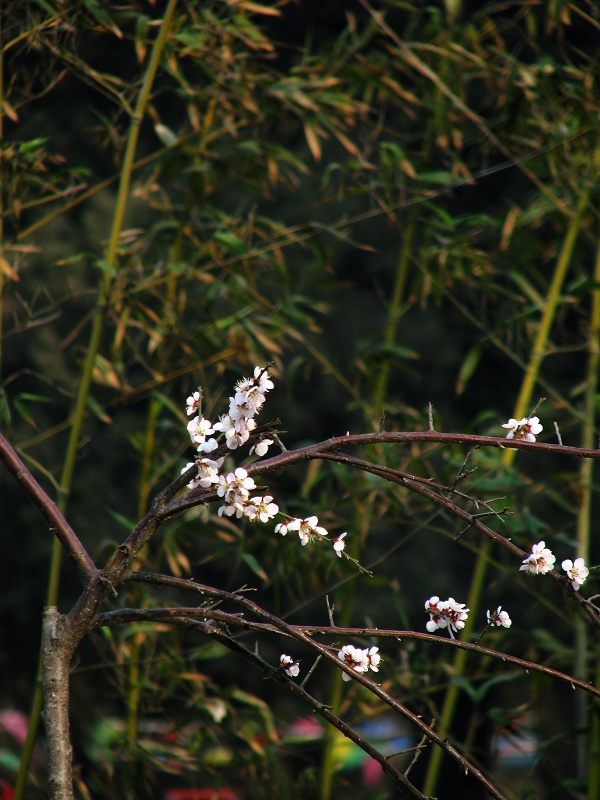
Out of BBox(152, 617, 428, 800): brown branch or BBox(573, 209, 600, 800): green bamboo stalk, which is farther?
BBox(573, 209, 600, 800): green bamboo stalk

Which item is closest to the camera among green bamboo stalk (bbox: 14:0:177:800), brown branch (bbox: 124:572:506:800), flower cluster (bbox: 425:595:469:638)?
brown branch (bbox: 124:572:506:800)

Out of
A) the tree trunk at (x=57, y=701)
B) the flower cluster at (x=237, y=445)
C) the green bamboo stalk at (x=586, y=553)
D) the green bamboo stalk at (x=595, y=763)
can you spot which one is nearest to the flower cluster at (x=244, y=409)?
the flower cluster at (x=237, y=445)

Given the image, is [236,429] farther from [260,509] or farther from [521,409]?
[521,409]

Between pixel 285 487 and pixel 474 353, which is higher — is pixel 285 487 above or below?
below

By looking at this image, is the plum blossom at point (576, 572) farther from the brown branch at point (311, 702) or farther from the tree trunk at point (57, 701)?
the tree trunk at point (57, 701)

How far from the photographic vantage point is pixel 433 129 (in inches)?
65.9

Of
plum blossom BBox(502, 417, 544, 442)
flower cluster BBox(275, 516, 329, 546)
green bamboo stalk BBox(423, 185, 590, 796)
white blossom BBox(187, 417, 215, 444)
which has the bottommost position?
green bamboo stalk BBox(423, 185, 590, 796)

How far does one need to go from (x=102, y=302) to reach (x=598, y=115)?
2.99 feet

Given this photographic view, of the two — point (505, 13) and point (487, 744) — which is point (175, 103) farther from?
point (487, 744)

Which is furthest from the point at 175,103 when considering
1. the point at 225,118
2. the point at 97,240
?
the point at 225,118

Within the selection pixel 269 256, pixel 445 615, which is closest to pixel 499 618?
pixel 445 615

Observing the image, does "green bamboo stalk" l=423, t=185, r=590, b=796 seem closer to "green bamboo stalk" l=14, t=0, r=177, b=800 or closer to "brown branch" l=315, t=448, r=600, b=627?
"green bamboo stalk" l=14, t=0, r=177, b=800

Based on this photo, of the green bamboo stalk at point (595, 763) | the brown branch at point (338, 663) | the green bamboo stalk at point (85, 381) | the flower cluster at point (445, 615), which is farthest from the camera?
the green bamboo stalk at point (595, 763)

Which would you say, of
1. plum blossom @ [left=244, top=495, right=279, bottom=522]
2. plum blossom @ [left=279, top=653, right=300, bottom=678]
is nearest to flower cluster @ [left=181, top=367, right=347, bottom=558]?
plum blossom @ [left=244, top=495, right=279, bottom=522]
